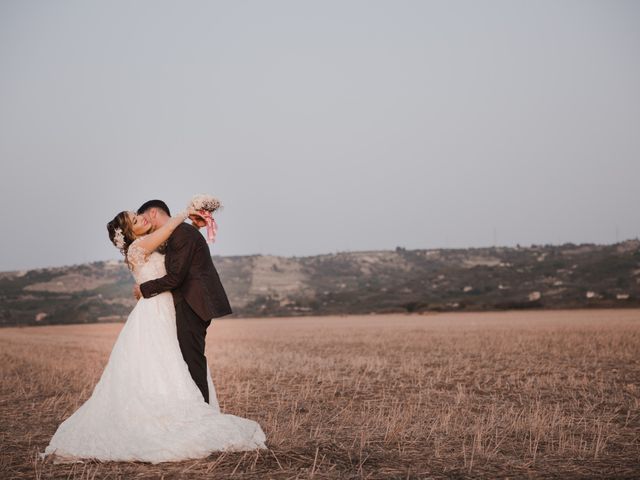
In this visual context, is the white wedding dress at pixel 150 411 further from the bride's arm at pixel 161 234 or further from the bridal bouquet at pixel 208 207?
the bridal bouquet at pixel 208 207

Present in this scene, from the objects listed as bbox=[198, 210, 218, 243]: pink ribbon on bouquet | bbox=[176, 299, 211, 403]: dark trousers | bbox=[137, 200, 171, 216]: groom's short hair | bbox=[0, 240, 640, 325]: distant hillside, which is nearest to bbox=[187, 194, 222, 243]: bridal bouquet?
bbox=[198, 210, 218, 243]: pink ribbon on bouquet

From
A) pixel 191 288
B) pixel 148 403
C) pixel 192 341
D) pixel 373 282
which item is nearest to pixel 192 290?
pixel 191 288

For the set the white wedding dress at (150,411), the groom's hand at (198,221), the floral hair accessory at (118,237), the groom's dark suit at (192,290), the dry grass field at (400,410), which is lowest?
the dry grass field at (400,410)

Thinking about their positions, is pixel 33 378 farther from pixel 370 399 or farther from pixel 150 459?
pixel 150 459

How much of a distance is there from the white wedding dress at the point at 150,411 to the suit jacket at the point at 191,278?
18 cm

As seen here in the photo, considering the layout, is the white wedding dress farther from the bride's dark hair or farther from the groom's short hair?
the groom's short hair

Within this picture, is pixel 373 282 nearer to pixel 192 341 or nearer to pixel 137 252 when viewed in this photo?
pixel 192 341

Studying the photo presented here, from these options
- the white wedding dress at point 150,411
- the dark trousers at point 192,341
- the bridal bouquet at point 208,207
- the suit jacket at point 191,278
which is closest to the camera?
the white wedding dress at point 150,411

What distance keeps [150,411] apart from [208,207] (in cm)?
207

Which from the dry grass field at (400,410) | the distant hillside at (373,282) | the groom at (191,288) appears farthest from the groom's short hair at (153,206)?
the distant hillside at (373,282)

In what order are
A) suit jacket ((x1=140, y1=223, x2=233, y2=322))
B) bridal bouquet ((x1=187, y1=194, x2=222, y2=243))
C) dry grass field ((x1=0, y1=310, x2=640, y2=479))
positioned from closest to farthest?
1. dry grass field ((x1=0, y1=310, x2=640, y2=479))
2. bridal bouquet ((x1=187, y1=194, x2=222, y2=243))
3. suit jacket ((x1=140, y1=223, x2=233, y2=322))

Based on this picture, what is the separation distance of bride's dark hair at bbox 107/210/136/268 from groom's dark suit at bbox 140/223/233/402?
1.42 feet

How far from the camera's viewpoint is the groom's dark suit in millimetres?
7117

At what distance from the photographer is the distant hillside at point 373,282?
218ft
